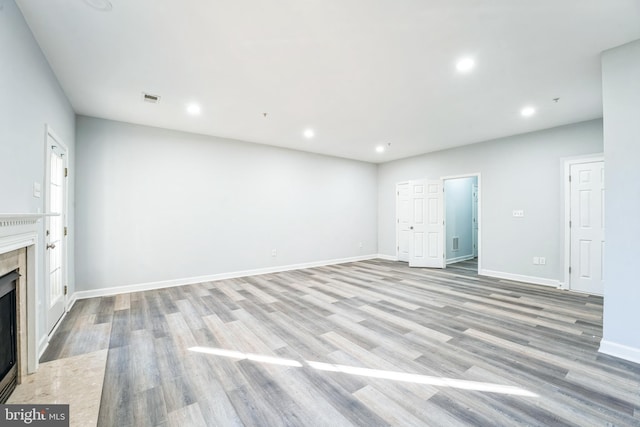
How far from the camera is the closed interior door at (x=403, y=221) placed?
735 cm

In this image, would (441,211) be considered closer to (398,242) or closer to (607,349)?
(398,242)

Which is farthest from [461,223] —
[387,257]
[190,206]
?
[190,206]

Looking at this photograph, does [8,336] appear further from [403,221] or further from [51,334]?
[403,221]

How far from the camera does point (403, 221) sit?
7.43 meters

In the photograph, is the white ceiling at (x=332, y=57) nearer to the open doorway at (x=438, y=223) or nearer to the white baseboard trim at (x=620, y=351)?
the open doorway at (x=438, y=223)

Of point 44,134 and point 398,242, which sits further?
point 398,242

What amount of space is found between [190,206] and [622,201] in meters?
5.78

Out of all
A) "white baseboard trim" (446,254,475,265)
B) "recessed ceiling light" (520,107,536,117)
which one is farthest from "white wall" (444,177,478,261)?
"recessed ceiling light" (520,107,536,117)

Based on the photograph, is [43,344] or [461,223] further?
[461,223]

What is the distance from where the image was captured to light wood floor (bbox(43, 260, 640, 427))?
68.6 inches

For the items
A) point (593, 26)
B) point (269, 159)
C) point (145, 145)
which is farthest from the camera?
point (269, 159)

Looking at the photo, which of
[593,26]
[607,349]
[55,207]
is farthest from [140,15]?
[607,349]

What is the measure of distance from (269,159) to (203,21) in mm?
3788

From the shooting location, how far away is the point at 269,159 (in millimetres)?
5945
